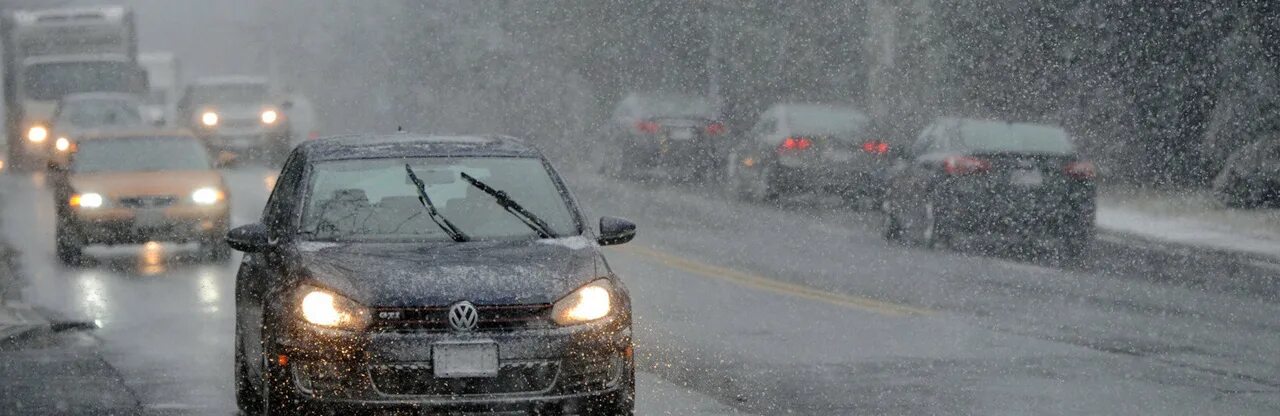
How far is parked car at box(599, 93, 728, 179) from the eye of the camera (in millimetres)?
29078

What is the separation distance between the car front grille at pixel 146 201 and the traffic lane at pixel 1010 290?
14.9 ft

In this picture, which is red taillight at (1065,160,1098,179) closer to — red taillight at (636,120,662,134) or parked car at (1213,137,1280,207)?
parked car at (1213,137,1280,207)

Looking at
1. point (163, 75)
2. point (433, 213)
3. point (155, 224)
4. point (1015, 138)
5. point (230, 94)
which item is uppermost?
point (163, 75)

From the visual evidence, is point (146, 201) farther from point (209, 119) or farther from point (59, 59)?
point (59, 59)

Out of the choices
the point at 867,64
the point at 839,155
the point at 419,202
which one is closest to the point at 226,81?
the point at 867,64

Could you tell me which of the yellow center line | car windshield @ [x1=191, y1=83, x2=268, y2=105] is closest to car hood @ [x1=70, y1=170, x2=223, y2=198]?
the yellow center line

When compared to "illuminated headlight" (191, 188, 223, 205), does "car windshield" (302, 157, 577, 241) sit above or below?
above

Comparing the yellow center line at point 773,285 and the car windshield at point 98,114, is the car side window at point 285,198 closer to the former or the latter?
the yellow center line at point 773,285

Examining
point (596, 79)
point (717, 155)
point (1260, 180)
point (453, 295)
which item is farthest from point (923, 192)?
point (596, 79)

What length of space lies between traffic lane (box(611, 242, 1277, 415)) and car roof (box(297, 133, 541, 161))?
157cm

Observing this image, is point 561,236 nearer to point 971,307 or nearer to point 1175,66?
point 971,307

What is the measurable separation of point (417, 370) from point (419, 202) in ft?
4.36

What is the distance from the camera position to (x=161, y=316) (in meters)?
12.5

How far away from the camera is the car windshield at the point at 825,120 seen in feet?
79.3
